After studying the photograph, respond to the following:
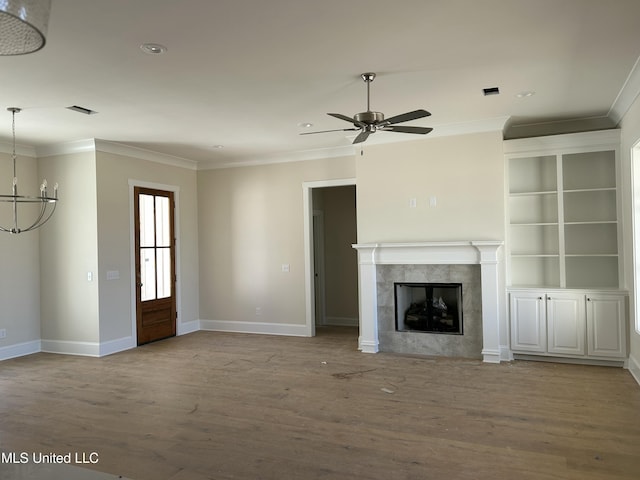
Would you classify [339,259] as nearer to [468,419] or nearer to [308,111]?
[308,111]

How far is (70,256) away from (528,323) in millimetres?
6062

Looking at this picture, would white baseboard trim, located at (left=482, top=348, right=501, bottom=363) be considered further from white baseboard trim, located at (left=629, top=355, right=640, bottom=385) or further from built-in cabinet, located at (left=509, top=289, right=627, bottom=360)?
white baseboard trim, located at (left=629, top=355, right=640, bottom=385)

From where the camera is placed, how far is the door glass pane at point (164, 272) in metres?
7.23

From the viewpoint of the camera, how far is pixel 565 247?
5754 mm

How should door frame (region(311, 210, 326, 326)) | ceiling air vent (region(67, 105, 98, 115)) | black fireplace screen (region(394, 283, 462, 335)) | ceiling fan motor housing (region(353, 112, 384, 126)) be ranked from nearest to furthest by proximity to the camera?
1. ceiling fan motor housing (region(353, 112, 384, 126))
2. ceiling air vent (region(67, 105, 98, 115))
3. black fireplace screen (region(394, 283, 462, 335))
4. door frame (region(311, 210, 326, 326))

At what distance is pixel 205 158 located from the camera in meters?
7.62

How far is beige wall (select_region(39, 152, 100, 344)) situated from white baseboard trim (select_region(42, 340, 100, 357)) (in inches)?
0.8

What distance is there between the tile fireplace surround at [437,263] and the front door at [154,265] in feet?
10.5

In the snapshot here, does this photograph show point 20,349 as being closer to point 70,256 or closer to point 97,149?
point 70,256

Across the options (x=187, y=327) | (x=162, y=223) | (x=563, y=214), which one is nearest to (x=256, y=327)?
(x=187, y=327)

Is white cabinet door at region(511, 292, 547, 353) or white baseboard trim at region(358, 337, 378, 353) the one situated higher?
white cabinet door at region(511, 292, 547, 353)

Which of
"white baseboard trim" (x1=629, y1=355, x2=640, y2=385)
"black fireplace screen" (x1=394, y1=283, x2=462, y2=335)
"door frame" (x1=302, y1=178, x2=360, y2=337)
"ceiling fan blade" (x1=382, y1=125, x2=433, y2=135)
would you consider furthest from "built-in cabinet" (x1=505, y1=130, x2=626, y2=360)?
"door frame" (x1=302, y1=178, x2=360, y2=337)

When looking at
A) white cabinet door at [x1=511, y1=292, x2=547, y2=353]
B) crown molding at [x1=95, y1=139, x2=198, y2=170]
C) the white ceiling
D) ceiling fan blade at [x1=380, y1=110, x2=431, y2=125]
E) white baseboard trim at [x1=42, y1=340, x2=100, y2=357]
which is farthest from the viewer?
crown molding at [x1=95, y1=139, x2=198, y2=170]

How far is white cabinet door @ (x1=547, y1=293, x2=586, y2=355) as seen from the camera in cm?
527
